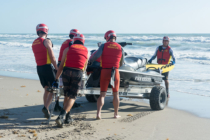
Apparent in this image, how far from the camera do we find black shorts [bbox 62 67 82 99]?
4.57 metres

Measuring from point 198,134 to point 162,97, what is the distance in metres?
2.08

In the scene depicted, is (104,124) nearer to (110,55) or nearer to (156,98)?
(110,55)

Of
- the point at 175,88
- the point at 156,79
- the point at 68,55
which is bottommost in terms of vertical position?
the point at 175,88

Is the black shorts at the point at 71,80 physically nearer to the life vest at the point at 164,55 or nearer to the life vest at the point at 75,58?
the life vest at the point at 75,58

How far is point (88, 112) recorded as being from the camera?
19.5 ft

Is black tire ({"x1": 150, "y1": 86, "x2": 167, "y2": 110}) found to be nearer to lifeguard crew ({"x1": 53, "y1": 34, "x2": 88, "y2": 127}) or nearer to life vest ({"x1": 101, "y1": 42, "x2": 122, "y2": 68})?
life vest ({"x1": 101, "y1": 42, "x2": 122, "y2": 68})

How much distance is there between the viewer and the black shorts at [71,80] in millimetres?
4570

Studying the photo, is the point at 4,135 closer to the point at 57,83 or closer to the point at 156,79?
the point at 57,83

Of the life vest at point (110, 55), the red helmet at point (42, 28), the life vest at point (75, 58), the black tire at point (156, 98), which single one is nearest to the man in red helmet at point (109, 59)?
the life vest at point (110, 55)

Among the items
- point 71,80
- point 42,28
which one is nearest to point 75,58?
point 71,80

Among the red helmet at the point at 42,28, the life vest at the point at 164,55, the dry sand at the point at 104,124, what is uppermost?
the red helmet at the point at 42,28

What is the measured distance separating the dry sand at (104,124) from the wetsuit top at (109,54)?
3.91ft

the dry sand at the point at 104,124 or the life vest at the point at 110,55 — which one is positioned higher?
the life vest at the point at 110,55

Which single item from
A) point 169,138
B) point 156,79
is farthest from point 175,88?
point 169,138
